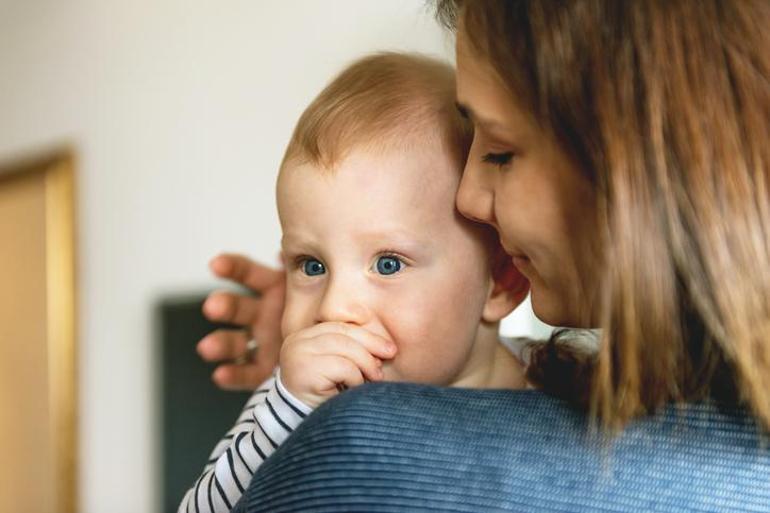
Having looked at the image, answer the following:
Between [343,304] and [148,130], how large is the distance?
1821 mm

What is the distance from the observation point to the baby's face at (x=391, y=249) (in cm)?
94

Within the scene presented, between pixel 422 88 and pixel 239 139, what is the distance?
1.30 metres

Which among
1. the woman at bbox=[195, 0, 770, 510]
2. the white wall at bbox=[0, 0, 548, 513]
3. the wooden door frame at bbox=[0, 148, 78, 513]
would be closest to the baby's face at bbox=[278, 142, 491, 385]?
the woman at bbox=[195, 0, 770, 510]

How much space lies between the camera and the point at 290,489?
592mm

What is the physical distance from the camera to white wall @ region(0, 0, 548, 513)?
205 cm

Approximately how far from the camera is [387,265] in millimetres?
952

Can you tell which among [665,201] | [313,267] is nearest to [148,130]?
[313,267]

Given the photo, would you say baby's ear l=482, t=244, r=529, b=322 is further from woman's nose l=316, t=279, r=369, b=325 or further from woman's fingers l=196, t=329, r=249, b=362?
woman's fingers l=196, t=329, r=249, b=362

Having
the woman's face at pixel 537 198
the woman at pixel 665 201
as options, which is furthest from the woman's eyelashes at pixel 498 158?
the woman at pixel 665 201

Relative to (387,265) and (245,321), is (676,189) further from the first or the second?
(245,321)

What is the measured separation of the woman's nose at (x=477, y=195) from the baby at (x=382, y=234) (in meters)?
0.12

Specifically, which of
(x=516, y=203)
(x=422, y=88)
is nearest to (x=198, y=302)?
(x=422, y=88)

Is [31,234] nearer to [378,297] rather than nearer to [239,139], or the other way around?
[239,139]

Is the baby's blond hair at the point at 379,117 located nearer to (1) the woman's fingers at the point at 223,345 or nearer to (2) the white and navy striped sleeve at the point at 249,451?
(2) the white and navy striped sleeve at the point at 249,451
